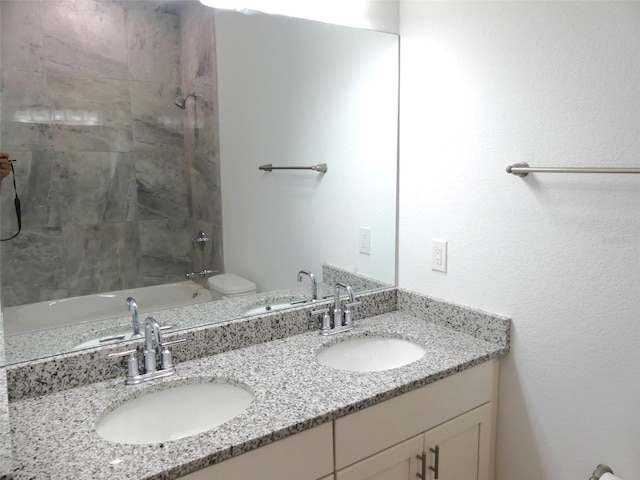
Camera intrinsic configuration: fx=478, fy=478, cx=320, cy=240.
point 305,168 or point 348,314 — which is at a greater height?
point 305,168

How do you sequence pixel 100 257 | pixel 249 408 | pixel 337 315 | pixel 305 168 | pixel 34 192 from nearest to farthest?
pixel 249 408 < pixel 34 192 < pixel 100 257 < pixel 337 315 < pixel 305 168

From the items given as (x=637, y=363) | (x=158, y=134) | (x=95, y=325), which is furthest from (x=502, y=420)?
(x=158, y=134)

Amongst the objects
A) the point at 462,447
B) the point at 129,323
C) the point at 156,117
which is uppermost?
the point at 156,117

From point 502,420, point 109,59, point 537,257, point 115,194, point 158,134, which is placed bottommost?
point 502,420

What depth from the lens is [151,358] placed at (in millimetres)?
1361

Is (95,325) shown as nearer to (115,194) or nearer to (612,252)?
(115,194)

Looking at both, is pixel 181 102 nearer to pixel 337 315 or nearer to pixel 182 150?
pixel 182 150

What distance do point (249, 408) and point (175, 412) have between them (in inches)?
10.5

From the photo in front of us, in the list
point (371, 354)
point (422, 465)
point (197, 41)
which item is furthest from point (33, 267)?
point (422, 465)

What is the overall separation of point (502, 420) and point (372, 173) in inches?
39.8


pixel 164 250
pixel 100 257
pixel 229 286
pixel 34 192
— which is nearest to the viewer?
pixel 34 192

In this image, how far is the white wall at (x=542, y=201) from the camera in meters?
1.25

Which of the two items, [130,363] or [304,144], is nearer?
[130,363]

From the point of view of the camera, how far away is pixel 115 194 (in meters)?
1.41
